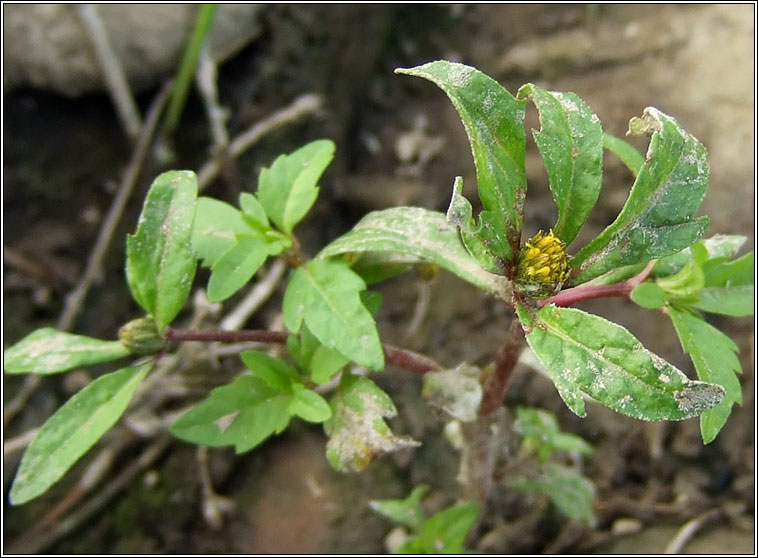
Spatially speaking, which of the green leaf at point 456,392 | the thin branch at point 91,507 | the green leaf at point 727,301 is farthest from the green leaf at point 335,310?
the thin branch at point 91,507

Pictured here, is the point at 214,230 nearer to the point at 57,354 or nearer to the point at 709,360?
the point at 57,354

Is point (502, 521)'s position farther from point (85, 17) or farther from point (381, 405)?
point (85, 17)

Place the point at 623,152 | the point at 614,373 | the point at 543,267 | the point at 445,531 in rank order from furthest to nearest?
the point at 445,531
the point at 623,152
the point at 543,267
the point at 614,373

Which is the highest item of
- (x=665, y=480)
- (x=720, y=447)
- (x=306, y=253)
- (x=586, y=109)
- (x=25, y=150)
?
(x=586, y=109)

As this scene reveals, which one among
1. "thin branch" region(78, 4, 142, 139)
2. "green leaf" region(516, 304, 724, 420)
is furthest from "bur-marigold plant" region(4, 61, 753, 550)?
"thin branch" region(78, 4, 142, 139)

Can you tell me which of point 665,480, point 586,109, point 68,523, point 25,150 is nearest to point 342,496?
point 68,523

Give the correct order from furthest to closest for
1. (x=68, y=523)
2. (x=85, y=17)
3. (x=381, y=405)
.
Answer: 1. (x=85, y=17)
2. (x=68, y=523)
3. (x=381, y=405)

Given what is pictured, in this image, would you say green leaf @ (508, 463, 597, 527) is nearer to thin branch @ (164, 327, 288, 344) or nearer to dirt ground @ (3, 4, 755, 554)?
dirt ground @ (3, 4, 755, 554)

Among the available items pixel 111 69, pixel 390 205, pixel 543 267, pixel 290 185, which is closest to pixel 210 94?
pixel 111 69
